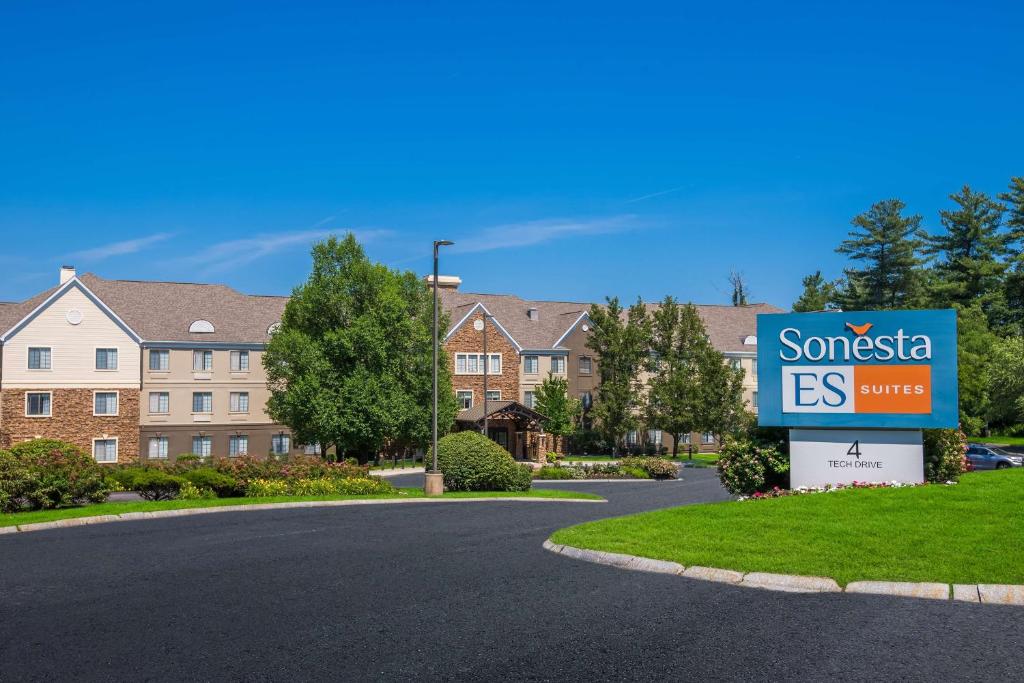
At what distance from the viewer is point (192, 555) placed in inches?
622

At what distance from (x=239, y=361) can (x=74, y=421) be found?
433 inches

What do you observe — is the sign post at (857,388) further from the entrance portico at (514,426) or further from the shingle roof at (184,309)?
the shingle roof at (184,309)

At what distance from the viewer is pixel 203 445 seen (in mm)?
58938

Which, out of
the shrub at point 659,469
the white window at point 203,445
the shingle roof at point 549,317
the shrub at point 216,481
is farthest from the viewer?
the shingle roof at point 549,317

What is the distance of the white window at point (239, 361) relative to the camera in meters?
60.7

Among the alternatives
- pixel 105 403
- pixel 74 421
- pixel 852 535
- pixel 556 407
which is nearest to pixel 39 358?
pixel 74 421

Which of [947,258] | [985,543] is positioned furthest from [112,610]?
[947,258]

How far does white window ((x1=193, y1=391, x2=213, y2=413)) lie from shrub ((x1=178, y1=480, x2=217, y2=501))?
106 ft

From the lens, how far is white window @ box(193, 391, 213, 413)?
59.0 meters

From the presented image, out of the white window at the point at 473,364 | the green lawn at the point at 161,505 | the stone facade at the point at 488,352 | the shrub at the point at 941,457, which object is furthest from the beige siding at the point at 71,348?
the shrub at the point at 941,457

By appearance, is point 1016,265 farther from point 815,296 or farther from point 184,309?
point 184,309

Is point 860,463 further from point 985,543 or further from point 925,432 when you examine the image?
point 985,543

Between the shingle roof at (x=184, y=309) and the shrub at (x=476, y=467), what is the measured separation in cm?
3320

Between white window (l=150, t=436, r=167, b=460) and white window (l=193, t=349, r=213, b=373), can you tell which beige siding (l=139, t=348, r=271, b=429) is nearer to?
white window (l=193, t=349, r=213, b=373)
